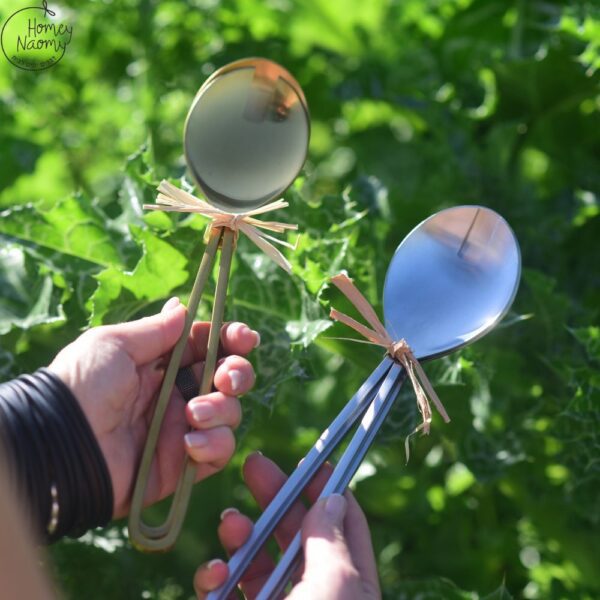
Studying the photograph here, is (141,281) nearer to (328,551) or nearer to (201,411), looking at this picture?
(201,411)

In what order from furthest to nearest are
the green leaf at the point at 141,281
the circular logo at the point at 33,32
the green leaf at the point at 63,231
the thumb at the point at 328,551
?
the circular logo at the point at 33,32 → the green leaf at the point at 63,231 → the green leaf at the point at 141,281 → the thumb at the point at 328,551

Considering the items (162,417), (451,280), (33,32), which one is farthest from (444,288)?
(33,32)

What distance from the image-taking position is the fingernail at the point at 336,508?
76 cm

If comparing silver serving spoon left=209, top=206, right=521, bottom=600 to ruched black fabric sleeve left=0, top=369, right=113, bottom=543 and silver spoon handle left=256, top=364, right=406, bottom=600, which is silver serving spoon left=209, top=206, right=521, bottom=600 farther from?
ruched black fabric sleeve left=0, top=369, right=113, bottom=543

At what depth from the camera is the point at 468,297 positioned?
91 cm

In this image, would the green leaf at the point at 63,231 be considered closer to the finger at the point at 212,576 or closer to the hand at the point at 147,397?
the hand at the point at 147,397

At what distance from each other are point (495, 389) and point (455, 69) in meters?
0.66

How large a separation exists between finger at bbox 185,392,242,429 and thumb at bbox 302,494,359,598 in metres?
0.12

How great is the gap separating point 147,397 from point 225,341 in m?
0.10

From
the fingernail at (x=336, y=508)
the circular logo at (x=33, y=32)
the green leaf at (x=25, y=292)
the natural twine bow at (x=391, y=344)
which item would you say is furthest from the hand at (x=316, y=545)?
the circular logo at (x=33, y=32)

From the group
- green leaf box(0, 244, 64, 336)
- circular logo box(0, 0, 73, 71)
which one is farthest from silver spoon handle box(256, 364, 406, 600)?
circular logo box(0, 0, 73, 71)

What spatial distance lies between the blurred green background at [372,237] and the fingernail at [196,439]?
20 cm

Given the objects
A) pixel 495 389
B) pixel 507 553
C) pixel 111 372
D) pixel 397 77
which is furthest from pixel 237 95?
pixel 507 553

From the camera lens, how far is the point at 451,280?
3.00ft
